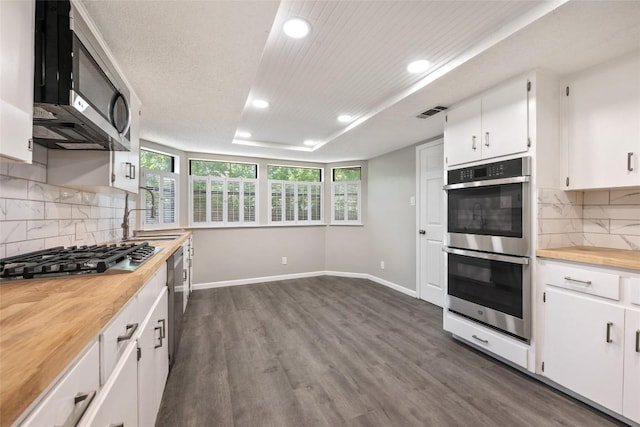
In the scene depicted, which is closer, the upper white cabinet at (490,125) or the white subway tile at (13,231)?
the white subway tile at (13,231)

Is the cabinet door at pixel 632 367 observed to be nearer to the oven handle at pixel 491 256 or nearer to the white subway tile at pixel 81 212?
the oven handle at pixel 491 256

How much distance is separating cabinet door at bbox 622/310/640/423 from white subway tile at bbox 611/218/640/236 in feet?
2.52

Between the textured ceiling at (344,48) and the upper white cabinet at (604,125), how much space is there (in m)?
0.14

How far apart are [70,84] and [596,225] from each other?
3.38m

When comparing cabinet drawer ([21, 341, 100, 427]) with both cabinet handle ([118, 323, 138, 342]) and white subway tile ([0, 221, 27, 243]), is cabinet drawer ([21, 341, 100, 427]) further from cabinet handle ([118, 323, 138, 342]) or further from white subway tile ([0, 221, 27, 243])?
white subway tile ([0, 221, 27, 243])

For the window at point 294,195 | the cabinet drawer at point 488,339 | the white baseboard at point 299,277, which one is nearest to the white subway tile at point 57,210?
the white baseboard at point 299,277

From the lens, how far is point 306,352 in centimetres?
241

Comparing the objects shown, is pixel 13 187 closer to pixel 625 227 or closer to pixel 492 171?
pixel 492 171

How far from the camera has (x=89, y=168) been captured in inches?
66.3

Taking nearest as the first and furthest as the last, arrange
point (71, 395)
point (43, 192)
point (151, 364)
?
point (71, 395), point (151, 364), point (43, 192)

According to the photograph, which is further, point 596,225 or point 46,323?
point 596,225

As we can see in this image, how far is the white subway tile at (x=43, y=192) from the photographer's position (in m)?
1.43

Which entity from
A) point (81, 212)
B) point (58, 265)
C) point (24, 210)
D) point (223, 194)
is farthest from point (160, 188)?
point (58, 265)

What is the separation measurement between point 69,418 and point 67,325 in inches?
7.8
